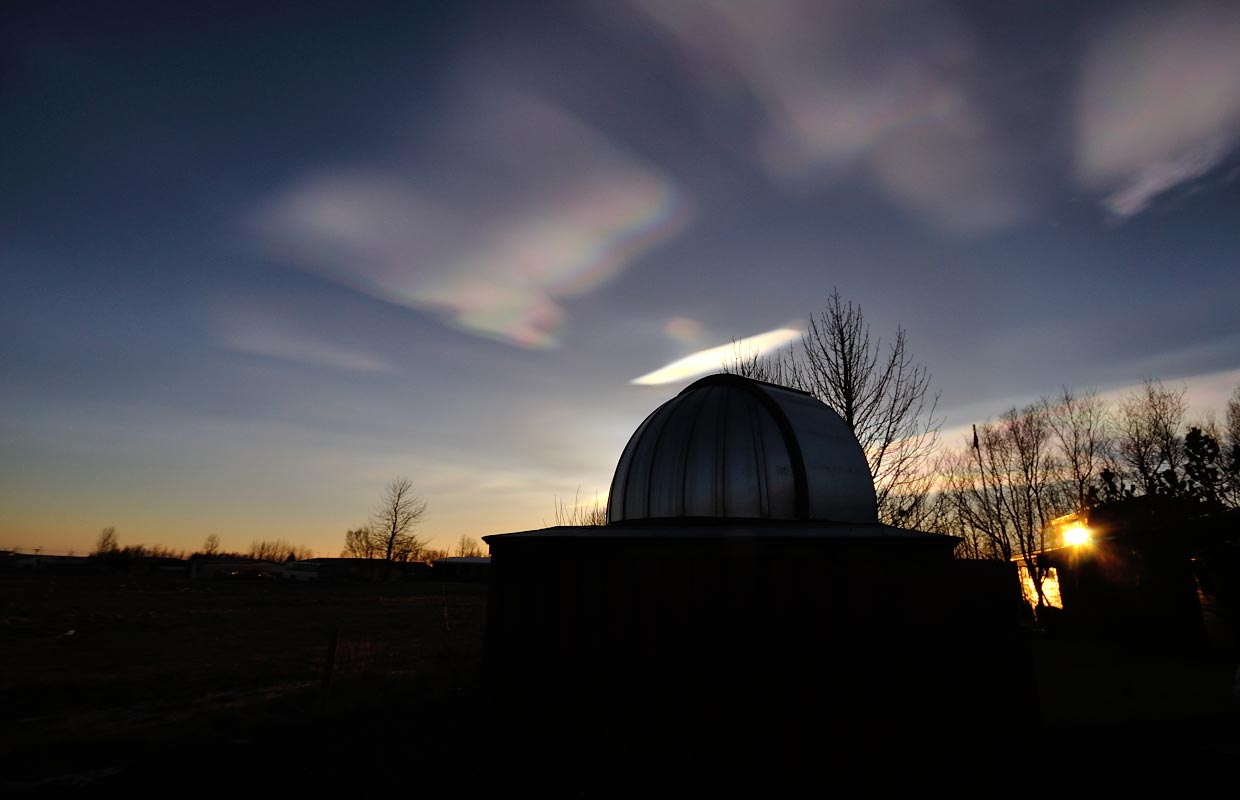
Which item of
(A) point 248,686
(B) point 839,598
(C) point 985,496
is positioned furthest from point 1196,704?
(C) point 985,496

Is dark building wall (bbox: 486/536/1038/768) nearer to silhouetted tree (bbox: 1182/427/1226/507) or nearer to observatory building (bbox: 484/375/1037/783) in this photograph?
observatory building (bbox: 484/375/1037/783)

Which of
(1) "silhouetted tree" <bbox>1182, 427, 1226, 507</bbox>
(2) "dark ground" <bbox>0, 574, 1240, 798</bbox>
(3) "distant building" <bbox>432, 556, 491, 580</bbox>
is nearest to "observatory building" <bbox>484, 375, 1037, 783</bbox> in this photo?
(2) "dark ground" <bbox>0, 574, 1240, 798</bbox>

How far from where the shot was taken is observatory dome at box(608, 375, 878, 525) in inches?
357

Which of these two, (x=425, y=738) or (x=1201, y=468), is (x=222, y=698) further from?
(x=1201, y=468)

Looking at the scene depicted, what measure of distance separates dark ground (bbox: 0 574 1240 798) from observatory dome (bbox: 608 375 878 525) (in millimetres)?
2915

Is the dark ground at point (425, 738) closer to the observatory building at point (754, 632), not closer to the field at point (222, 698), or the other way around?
the field at point (222, 698)

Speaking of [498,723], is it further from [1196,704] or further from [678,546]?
[1196,704]

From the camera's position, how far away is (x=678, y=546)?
791 cm

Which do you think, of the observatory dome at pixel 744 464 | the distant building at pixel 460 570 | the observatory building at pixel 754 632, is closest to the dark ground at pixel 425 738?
the observatory building at pixel 754 632

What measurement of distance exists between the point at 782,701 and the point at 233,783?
7020mm

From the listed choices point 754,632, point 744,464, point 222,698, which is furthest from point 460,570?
point 754,632

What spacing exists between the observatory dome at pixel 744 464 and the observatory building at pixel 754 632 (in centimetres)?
4

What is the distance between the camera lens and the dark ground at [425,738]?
6.91 meters

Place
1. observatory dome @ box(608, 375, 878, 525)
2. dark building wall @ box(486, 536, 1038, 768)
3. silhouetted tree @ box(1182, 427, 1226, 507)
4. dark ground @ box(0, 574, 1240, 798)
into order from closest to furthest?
dark ground @ box(0, 574, 1240, 798) → dark building wall @ box(486, 536, 1038, 768) → observatory dome @ box(608, 375, 878, 525) → silhouetted tree @ box(1182, 427, 1226, 507)
